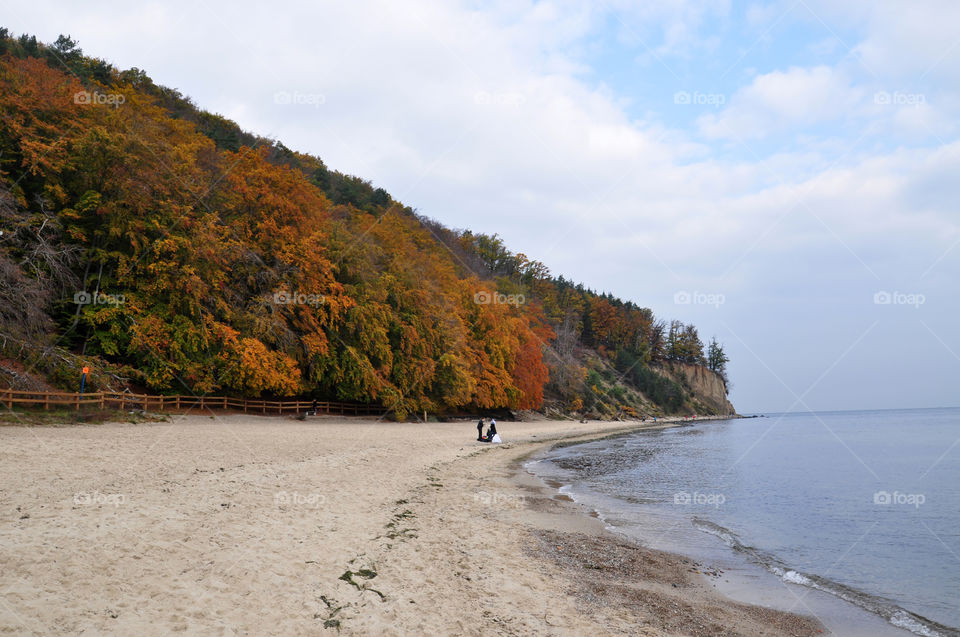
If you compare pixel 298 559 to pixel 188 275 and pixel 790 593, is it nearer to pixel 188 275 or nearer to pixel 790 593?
pixel 790 593

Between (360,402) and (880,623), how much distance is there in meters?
34.8

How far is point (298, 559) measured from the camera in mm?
7594

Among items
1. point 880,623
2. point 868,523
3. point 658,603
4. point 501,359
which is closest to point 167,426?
point 658,603

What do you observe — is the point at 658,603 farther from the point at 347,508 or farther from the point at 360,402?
the point at 360,402

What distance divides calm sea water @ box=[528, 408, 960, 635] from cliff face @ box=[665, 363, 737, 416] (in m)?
101

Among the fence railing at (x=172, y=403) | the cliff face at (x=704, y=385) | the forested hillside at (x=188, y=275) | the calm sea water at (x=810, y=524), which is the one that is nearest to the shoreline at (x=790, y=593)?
the calm sea water at (x=810, y=524)

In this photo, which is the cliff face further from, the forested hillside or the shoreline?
the shoreline

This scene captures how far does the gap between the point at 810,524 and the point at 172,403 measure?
91.4 feet

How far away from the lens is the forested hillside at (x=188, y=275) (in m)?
24.5

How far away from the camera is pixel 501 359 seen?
49656mm

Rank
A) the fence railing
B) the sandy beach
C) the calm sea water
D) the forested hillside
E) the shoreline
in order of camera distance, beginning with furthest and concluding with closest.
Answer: the forested hillside
the fence railing
the calm sea water
the shoreline
the sandy beach

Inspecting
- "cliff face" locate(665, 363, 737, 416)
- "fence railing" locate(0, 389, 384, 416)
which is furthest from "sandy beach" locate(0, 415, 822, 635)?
"cliff face" locate(665, 363, 737, 416)

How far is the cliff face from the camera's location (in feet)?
417

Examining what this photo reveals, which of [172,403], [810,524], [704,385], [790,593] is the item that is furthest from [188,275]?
[704,385]
